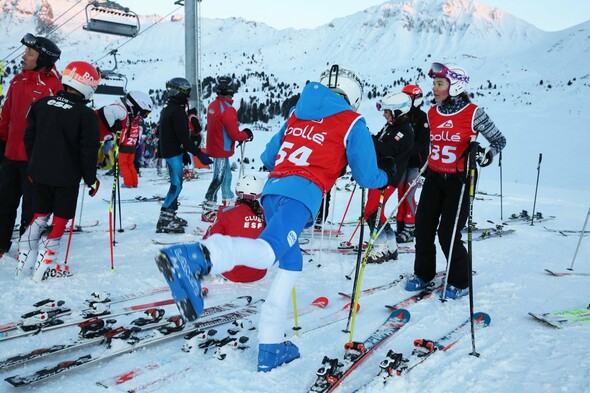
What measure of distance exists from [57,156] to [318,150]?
8.64 feet

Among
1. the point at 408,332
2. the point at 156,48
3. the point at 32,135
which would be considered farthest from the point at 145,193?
the point at 156,48

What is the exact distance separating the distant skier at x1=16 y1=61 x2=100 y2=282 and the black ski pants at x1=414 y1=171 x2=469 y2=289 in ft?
10.6

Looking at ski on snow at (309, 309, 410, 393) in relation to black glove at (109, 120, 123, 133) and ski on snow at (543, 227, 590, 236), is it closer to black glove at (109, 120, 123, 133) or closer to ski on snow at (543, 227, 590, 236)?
black glove at (109, 120, 123, 133)

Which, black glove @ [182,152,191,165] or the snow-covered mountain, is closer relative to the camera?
black glove @ [182,152,191,165]

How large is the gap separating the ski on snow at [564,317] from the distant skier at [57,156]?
165 inches

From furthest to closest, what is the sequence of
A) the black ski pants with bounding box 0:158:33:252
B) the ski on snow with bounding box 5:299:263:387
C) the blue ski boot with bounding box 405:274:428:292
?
1. the black ski pants with bounding box 0:158:33:252
2. the blue ski boot with bounding box 405:274:428:292
3. the ski on snow with bounding box 5:299:263:387

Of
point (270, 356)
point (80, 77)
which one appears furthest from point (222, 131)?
point (270, 356)

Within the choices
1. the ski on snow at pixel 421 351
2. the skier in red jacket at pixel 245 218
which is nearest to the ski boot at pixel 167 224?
the skier in red jacket at pixel 245 218

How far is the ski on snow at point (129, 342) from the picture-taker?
2457mm

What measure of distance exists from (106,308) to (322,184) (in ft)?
6.58

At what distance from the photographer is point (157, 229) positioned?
21.2ft

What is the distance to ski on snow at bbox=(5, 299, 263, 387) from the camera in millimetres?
2457

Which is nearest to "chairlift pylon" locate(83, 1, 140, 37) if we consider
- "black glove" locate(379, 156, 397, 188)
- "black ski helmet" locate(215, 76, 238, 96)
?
"black ski helmet" locate(215, 76, 238, 96)

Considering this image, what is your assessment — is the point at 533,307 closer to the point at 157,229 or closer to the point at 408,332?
the point at 408,332
